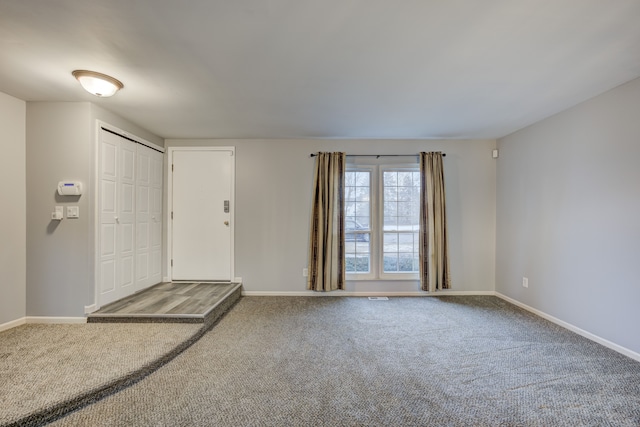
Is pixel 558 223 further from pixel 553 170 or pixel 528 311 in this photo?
pixel 528 311

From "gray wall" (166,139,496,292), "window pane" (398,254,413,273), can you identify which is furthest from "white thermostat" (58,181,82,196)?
"window pane" (398,254,413,273)

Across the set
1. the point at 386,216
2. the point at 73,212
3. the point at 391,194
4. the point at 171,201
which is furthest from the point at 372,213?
the point at 73,212

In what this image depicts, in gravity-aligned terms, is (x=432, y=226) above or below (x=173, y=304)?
above

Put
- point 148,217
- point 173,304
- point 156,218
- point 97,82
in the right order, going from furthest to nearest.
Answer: point 156,218 → point 148,217 → point 173,304 → point 97,82

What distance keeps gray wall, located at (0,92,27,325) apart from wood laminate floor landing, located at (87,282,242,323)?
2.48 ft

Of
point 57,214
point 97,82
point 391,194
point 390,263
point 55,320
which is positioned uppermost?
point 97,82

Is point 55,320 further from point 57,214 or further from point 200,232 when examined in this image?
point 200,232

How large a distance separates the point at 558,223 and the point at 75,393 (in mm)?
4631

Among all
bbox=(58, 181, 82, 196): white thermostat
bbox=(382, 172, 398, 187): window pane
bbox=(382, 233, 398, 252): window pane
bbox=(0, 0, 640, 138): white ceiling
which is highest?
bbox=(0, 0, 640, 138): white ceiling

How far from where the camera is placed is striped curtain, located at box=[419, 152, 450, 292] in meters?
4.07

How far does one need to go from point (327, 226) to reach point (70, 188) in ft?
9.91

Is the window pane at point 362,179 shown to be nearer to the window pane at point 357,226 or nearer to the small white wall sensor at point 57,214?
the window pane at point 357,226

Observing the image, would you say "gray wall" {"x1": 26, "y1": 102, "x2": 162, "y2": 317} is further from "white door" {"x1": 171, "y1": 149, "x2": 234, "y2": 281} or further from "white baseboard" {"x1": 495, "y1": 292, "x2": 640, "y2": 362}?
"white baseboard" {"x1": 495, "y1": 292, "x2": 640, "y2": 362}

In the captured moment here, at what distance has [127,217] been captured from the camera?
3.47 meters
